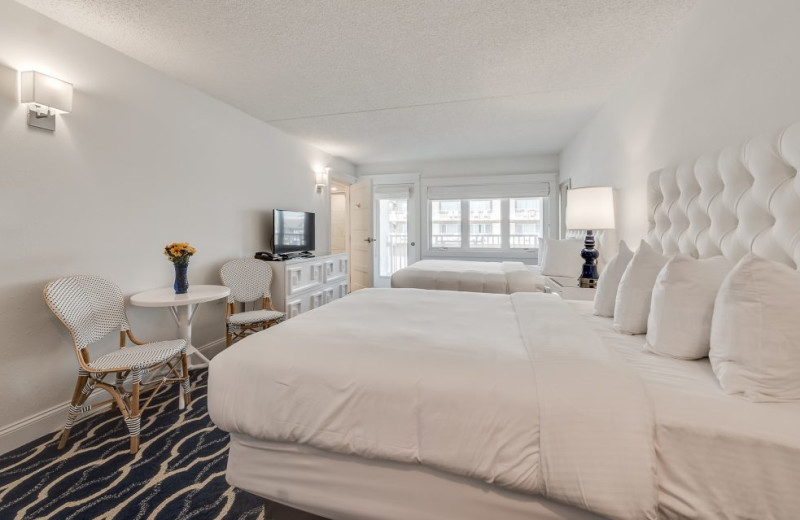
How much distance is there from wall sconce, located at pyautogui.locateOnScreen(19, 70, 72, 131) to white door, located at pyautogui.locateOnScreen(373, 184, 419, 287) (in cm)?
478

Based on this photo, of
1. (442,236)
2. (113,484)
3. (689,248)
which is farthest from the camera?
(442,236)

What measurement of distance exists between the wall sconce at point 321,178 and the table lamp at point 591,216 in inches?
141

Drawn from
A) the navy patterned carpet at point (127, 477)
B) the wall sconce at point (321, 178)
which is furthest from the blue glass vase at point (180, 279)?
the wall sconce at point (321, 178)

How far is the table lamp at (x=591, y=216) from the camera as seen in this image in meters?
2.84

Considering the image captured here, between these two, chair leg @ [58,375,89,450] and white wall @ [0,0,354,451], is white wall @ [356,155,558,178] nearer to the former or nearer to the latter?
white wall @ [0,0,354,451]

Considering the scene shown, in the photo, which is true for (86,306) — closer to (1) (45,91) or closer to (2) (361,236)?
(1) (45,91)

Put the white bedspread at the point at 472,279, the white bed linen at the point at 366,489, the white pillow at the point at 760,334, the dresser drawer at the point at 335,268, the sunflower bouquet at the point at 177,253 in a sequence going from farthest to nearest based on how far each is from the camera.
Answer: the dresser drawer at the point at 335,268 < the white bedspread at the point at 472,279 < the sunflower bouquet at the point at 177,253 < the white bed linen at the point at 366,489 < the white pillow at the point at 760,334

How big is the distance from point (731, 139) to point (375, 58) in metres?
2.22

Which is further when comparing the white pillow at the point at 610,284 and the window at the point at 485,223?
the window at the point at 485,223

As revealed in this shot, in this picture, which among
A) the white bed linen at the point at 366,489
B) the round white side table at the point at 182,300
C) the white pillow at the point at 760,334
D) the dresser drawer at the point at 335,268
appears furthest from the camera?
the dresser drawer at the point at 335,268

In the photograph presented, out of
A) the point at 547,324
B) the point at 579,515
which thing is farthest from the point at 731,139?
the point at 579,515

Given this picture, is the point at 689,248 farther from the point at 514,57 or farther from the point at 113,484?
the point at 113,484

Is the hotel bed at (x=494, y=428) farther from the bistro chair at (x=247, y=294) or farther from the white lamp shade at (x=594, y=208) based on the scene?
the bistro chair at (x=247, y=294)

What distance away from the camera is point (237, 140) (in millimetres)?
3631
